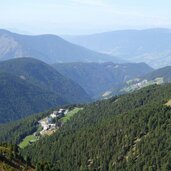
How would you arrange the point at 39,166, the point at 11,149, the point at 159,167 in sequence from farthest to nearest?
the point at 159,167
the point at 11,149
the point at 39,166

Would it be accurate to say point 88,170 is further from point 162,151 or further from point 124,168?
point 162,151

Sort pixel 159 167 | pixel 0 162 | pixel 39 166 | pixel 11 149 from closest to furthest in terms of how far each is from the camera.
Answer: pixel 0 162 < pixel 39 166 < pixel 11 149 < pixel 159 167

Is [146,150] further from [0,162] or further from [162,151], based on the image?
[0,162]

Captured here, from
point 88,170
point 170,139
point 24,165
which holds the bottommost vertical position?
point 88,170

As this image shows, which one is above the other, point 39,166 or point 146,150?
point 39,166

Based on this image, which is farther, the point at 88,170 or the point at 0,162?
the point at 88,170

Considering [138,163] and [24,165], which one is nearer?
[24,165]

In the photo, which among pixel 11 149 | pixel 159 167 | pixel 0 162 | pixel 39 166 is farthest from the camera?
pixel 159 167

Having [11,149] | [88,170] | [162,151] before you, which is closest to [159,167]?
[162,151]

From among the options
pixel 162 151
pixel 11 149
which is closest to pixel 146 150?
pixel 162 151
